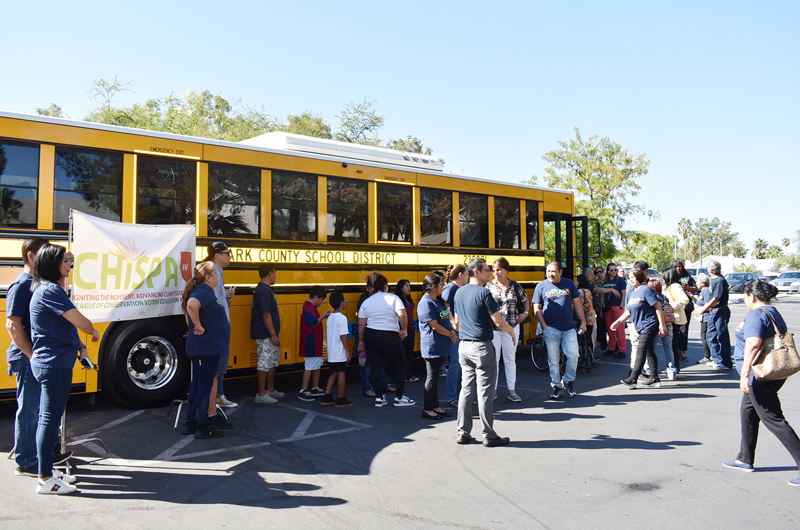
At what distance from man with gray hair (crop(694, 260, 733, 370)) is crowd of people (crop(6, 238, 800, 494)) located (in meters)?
0.02

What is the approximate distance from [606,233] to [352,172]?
20839 mm

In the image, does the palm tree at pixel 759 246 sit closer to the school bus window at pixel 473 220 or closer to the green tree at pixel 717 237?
the green tree at pixel 717 237

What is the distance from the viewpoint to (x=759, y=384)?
471 cm

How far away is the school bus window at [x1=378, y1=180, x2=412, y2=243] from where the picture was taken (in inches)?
365

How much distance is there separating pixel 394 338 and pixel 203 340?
2440mm

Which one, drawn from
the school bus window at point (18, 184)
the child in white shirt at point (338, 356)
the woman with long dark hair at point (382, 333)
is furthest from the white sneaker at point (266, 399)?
the school bus window at point (18, 184)

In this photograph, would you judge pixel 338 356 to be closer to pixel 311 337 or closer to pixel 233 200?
pixel 311 337

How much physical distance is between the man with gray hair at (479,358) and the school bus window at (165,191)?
404 centimetres

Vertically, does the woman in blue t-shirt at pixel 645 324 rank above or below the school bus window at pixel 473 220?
below

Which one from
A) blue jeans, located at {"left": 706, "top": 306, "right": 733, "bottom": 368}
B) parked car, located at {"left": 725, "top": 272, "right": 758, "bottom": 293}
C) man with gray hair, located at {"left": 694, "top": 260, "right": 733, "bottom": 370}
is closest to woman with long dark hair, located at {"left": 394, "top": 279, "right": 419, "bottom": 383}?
man with gray hair, located at {"left": 694, "top": 260, "right": 733, "bottom": 370}

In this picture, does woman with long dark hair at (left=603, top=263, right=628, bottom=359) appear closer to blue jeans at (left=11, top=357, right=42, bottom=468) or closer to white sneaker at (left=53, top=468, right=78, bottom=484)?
white sneaker at (left=53, top=468, right=78, bottom=484)

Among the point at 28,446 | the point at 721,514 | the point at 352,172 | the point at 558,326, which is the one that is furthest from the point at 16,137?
the point at 721,514

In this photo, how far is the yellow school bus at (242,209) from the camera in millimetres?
6504

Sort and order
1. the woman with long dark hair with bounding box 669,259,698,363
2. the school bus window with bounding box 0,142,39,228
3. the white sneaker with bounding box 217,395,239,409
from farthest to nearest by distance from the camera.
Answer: the woman with long dark hair with bounding box 669,259,698,363 < the white sneaker with bounding box 217,395,239,409 < the school bus window with bounding box 0,142,39,228
